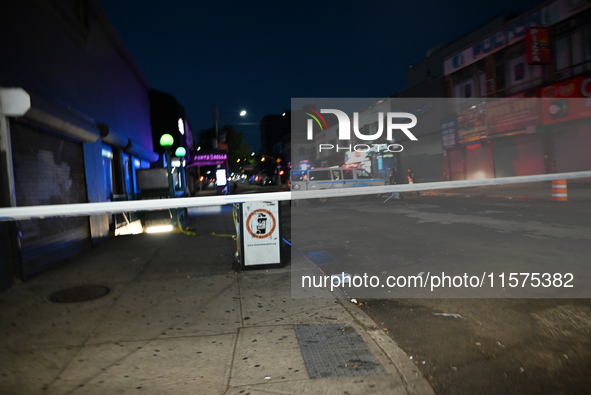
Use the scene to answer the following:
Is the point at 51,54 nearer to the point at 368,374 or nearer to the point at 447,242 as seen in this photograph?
the point at 368,374

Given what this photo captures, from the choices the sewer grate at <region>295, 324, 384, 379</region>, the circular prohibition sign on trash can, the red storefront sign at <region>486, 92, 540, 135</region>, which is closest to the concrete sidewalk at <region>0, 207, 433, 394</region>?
the sewer grate at <region>295, 324, 384, 379</region>

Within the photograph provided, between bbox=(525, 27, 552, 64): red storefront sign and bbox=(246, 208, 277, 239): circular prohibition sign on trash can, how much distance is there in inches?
797

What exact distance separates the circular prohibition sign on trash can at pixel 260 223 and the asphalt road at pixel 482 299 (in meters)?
1.14

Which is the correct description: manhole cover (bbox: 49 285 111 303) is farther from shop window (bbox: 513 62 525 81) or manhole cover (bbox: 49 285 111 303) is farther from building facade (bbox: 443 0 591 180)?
shop window (bbox: 513 62 525 81)

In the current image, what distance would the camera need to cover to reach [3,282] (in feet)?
18.1

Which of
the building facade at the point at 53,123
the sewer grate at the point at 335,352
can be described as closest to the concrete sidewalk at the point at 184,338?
the sewer grate at the point at 335,352

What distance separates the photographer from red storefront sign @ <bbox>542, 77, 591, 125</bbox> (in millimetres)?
18469

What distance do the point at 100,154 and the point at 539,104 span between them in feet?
72.9

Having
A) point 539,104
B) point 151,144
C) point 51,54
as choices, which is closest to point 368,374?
point 51,54

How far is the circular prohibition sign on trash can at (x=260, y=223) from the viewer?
6.18 meters

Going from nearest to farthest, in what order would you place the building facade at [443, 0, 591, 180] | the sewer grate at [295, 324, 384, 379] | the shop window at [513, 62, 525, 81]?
the sewer grate at [295, 324, 384, 379], the building facade at [443, 0, 591, 180], the shop window at [513, 62, 525, 81]

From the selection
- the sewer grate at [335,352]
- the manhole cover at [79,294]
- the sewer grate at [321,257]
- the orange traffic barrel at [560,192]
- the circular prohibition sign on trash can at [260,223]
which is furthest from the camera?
the orange traffic barrel at [560,192]

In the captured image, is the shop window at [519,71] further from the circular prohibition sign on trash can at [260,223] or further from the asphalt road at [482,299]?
the circular prohibition sign on trash can at [260,223]

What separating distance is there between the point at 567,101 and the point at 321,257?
752 inches
